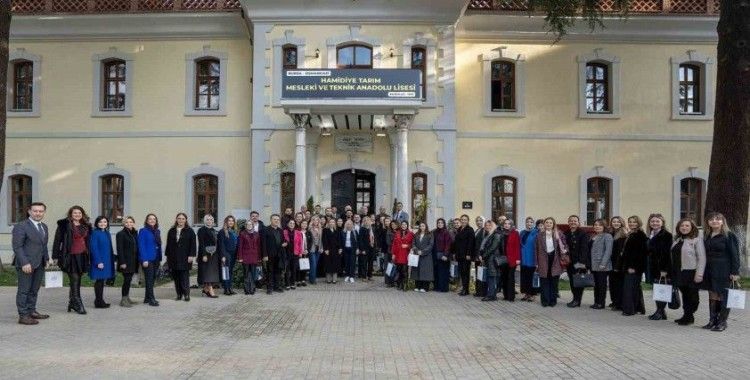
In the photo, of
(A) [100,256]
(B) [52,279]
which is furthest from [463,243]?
(B) [52,279]

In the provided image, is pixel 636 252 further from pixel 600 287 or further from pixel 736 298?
pixel 736 298

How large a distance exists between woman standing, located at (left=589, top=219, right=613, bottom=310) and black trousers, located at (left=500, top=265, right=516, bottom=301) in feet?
5.41

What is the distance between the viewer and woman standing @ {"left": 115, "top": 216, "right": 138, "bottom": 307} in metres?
13.1

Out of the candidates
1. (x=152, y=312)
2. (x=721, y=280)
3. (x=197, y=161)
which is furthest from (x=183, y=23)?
(x=721, y=280)

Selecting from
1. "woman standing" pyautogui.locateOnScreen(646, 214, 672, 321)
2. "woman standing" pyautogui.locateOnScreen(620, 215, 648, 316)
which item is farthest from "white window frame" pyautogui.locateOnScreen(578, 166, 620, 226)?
"woman standing" pyautogui.locateOnScreen(646, 214, 672, 321)

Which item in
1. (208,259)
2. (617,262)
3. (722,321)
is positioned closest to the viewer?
(722,321)

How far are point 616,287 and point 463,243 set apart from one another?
3.62 m

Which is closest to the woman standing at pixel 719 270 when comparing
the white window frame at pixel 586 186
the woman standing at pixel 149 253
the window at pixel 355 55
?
the woman standing at pixel 149 253

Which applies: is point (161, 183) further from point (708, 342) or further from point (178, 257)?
point (708, 342)

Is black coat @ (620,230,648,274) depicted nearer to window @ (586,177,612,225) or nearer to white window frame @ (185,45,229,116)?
window @ (586,177,612,225)

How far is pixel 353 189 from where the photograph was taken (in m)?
23.7

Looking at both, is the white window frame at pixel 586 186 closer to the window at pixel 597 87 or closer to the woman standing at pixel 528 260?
the window at pixel 597 87

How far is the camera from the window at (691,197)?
2412 cm

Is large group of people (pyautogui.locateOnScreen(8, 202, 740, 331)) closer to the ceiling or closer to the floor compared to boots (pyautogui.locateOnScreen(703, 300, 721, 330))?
closer to the ceiling
